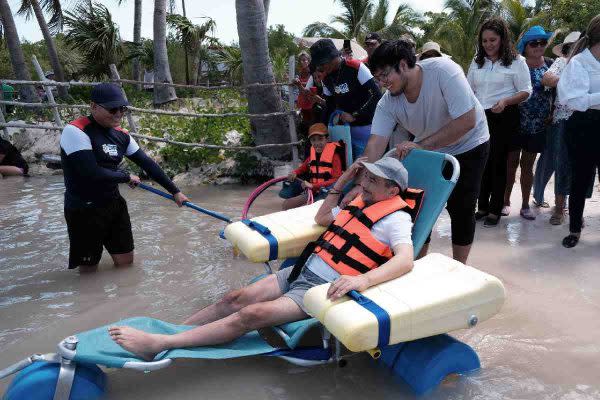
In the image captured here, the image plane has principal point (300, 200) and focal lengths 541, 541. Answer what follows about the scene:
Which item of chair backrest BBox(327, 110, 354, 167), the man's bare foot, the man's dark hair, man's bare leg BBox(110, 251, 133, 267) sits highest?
the man's dark hair

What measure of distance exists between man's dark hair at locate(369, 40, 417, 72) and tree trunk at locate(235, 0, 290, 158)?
4.68 meters

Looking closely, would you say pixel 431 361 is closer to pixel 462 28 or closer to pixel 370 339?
pixel 370 339

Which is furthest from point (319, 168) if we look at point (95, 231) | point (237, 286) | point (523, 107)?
point (523, 107)

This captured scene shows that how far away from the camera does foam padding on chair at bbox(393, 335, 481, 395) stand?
2564 mm

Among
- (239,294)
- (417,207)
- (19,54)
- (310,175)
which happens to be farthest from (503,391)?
(19,54)

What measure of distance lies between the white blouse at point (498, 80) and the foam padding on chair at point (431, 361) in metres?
2.92

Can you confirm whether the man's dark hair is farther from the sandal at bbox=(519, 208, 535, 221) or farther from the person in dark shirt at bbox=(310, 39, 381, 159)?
the sandal at bbox=(519, 208, 535, 221)

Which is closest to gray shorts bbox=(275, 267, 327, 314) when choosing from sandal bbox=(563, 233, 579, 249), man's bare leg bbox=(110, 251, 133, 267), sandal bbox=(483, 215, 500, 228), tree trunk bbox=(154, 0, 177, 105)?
man's bare leg bbox=(110, 251, 133, 267)

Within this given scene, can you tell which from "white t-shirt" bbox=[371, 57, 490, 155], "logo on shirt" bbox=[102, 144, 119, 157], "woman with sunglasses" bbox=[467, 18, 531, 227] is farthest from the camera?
"woman with sunglasses" bbox=[467, 18, 531, 227]

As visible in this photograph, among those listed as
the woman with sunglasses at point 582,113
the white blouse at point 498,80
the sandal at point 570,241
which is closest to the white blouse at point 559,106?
the white blouse at point 498,80

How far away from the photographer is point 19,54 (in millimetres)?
14445

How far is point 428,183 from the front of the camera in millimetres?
3236

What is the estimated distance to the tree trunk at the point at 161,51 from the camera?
523 inches

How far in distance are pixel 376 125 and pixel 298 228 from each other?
86cm
